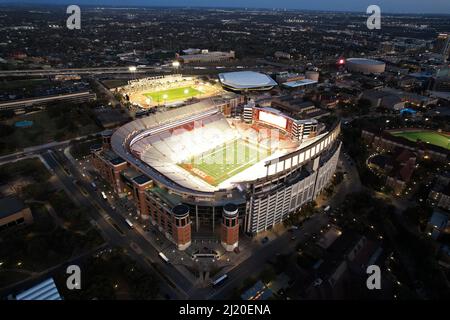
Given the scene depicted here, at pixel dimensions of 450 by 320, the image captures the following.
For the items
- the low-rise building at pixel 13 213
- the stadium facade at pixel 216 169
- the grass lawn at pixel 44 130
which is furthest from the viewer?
the grass lawn at pixel 44 130

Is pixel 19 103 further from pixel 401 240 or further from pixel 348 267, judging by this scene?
pixel 401 240

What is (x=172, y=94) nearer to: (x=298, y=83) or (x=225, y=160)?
(x=298, y=83)

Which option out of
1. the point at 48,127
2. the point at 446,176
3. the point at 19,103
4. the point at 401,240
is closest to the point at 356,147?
the point at 446,176

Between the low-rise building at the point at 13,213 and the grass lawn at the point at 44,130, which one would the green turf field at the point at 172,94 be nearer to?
the grass lawn at the point at 44,130

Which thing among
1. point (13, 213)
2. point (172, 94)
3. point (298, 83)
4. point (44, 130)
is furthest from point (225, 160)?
→ point (298, 83)

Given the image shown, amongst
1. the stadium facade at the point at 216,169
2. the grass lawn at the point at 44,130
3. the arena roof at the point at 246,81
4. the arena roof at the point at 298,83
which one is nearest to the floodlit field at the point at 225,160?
the stadium facade at the point at 216,169

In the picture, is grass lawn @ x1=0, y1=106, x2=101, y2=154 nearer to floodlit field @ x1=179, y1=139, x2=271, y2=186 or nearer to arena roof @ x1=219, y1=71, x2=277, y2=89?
floodlit field @ x1=179, y1=139, x2=271, y2=186

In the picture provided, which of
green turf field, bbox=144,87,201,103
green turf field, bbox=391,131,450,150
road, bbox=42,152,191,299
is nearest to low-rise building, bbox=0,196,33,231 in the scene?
road, bbox=42,152,191,299
